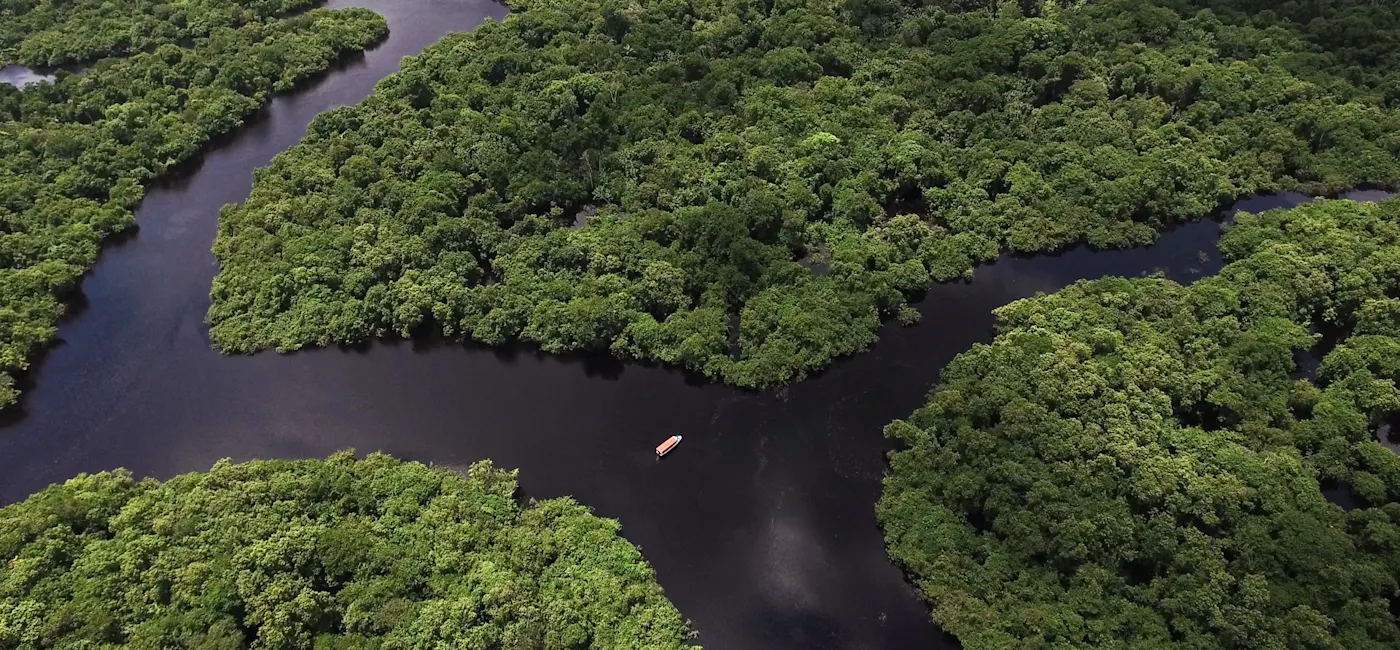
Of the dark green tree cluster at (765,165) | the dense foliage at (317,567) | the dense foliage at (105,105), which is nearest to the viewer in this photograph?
the dense foliage at (317,567)

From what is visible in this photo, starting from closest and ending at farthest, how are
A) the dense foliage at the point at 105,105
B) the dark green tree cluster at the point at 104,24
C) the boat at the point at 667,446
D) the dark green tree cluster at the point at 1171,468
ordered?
1. the dark green tree cluster at the point at 1171,468
2. the boat at the point at 667,446
3. the dense foliage at the point at 105,105
4. the dark green tree cluster at the point at 104,24

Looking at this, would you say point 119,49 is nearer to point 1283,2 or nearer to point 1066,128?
point 1066,128

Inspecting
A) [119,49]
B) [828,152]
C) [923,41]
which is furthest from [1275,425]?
[119,49]

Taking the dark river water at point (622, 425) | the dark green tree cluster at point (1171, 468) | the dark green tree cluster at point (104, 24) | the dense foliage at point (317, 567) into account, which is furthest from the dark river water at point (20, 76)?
the dark green tree cluster at point (1171, 468)

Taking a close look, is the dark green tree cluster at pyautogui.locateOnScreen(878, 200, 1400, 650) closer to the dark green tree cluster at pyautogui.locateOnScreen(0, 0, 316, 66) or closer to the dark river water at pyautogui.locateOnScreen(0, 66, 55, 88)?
the dark green tree cluster at pyautogui.locateOnScreen(0, 0, 316, 66)

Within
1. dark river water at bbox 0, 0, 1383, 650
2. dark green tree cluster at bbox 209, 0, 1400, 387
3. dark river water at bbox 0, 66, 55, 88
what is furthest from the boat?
dark river water at bbox 0, 66, 55, 88

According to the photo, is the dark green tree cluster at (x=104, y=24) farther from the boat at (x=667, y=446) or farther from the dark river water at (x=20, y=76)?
the boat at (x=667, y=446)

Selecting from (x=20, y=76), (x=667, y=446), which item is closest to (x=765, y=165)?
(x=667, y=446)
